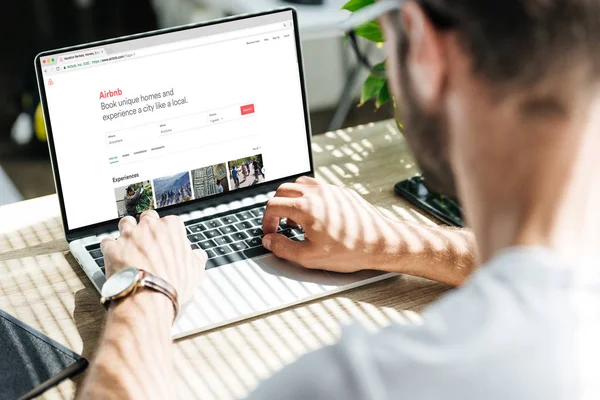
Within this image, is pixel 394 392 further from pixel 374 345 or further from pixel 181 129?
pixel 181 129

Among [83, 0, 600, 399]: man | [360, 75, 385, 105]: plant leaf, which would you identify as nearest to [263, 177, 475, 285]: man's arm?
[360, 75, 385, 105]: plant leaf

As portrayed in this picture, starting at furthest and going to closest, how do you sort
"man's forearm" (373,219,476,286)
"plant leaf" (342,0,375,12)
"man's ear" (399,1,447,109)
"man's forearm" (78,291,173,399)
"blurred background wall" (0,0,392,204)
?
1. "blurred background wall" (0,0,392,204)
2. "plant leaf" (342,0,375,12)
3. "man's forearm" (373,219,476,286)
4. "man's forearm" (78,291,173,399)
5. "man's ear" (399,1,447,109)

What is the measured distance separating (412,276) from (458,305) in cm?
61

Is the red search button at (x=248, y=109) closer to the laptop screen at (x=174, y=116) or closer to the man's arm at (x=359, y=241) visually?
the laptop screen at (x=174, y=116)

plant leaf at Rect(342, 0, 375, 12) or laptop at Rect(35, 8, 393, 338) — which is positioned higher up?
plant leaf at Rect(342, 0, 375, 12)

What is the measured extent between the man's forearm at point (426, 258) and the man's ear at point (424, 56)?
498 millimetres

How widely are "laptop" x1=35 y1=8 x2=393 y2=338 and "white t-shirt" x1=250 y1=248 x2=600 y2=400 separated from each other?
0.53 metres

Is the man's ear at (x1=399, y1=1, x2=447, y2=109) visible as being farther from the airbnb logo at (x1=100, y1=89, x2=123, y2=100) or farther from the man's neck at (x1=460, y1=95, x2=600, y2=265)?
the airbnb logo at (x1=100, y1=89, x2=123, y2=100)

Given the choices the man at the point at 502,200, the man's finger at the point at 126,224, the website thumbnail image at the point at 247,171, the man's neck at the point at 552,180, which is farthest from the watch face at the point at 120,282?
the man's neck at the point at 552,180

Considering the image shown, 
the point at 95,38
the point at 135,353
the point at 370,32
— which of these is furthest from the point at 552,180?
the point at 95,38

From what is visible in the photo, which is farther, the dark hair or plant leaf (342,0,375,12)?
plant leaf (342,0,375,12)

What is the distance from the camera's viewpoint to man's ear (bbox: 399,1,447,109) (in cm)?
A: 65

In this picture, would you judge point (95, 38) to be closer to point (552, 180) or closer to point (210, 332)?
point (210, 332)

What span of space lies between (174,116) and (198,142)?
0.19 feet
